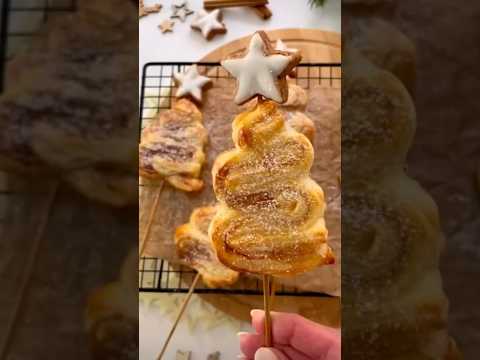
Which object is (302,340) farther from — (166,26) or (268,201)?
(166,26)

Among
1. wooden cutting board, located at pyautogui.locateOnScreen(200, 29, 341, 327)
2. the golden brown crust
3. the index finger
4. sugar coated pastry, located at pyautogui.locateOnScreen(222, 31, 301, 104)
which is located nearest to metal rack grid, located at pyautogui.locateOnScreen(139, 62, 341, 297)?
wooden cutting board, located at pyautogui.locateOnScreen(200, 29, 341, 327)


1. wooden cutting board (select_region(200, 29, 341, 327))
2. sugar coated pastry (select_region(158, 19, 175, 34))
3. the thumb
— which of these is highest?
sugar coated pastry (select_region(158, 19, 175, 34))

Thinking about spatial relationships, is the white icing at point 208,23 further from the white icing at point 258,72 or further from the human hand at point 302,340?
the human hand at point 302,340

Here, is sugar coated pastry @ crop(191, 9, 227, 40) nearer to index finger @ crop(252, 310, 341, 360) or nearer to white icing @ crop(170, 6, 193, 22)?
white icing @ crop(170, 6, 193, 22)

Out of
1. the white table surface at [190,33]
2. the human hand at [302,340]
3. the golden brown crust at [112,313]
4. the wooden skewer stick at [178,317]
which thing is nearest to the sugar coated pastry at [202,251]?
the wooden skewer stick at [178,317]

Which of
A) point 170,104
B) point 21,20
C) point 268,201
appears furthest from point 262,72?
point 170,104

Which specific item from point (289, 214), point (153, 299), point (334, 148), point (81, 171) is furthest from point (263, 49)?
point (153, 299)
